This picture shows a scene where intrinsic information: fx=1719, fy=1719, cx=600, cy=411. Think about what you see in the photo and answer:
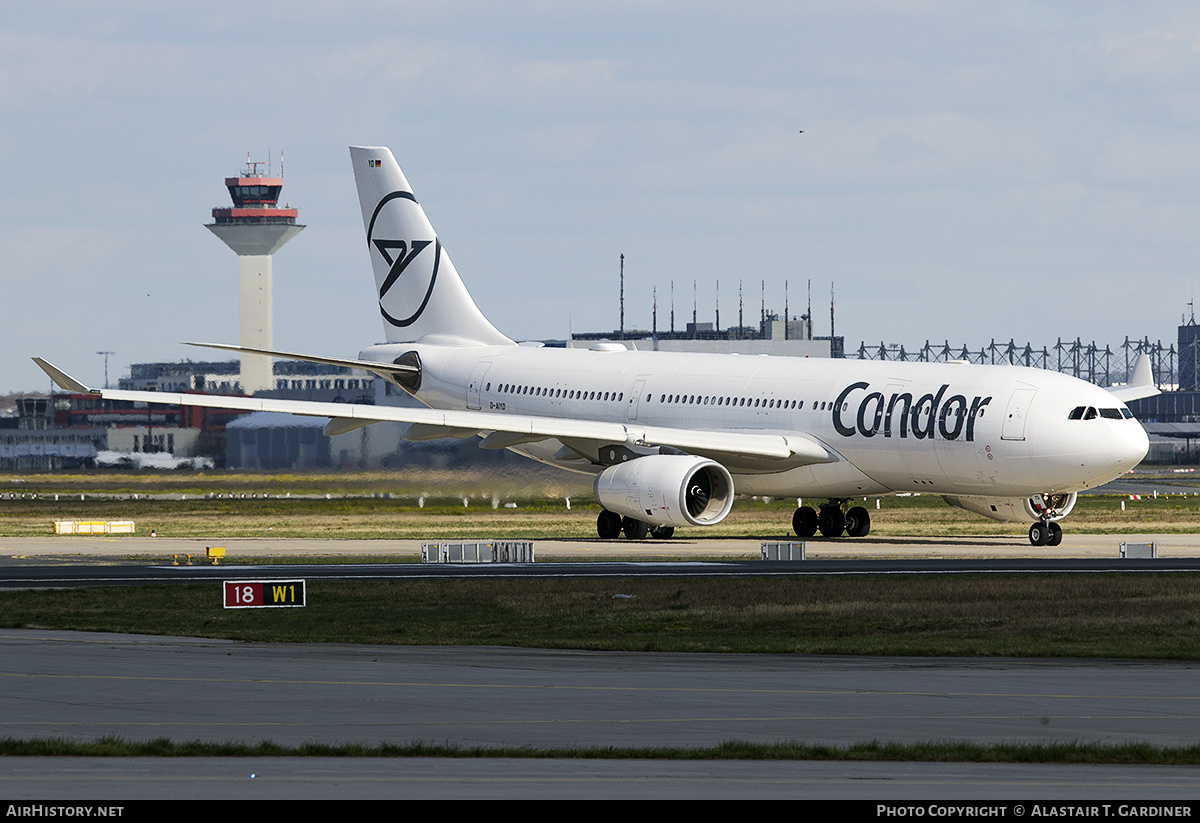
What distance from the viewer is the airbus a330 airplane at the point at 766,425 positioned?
44781 millimetres

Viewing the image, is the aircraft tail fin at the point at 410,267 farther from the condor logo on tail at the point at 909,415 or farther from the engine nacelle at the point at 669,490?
the condor logo on tail at the point at 909,415

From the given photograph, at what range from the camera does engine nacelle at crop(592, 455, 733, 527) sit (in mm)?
46688

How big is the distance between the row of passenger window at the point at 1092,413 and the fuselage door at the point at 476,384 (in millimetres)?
21824

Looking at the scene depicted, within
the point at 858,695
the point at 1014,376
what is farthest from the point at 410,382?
the point at 858,695

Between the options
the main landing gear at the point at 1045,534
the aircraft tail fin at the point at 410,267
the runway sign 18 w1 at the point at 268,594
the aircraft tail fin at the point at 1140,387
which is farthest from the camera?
the aircraft tail fin at the point at 410,267

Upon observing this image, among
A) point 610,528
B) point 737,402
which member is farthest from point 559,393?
point 737,402

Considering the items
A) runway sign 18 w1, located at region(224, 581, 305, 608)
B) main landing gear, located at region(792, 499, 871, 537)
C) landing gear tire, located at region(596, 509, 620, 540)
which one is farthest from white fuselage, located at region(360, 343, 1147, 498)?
runway sign 18 w1, located at region(224, 581, 305, 608)

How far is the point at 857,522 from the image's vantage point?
174ft

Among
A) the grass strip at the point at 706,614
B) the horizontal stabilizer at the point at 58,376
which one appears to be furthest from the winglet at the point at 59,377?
the grass strip at the point at 706,614

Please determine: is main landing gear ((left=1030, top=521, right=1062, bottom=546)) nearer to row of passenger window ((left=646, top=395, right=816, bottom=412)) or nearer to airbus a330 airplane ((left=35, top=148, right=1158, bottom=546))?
airbus a330 airplane ((left=35, top=148, right=1158, bottom=546))

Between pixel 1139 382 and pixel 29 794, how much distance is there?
57.8 meters

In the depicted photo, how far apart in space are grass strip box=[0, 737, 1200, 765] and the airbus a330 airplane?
3059 cm

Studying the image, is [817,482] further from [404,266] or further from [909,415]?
[404,266]

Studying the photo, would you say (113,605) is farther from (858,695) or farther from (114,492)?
(114,492)
